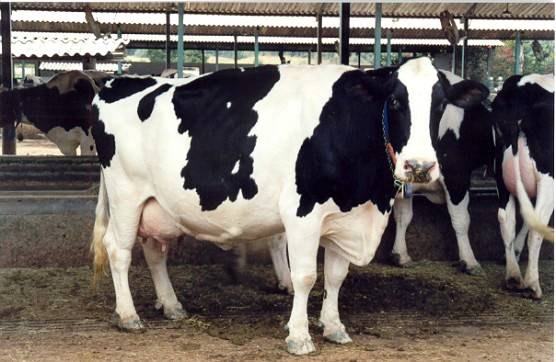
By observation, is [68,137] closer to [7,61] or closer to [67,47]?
[7,61]

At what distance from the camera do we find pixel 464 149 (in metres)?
7.05

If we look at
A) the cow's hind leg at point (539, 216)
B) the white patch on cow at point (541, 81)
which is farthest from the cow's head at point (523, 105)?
the cow's hind leg at point (539, 216)

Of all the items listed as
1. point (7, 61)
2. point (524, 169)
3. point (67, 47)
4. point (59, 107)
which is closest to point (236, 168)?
point (524, 169)

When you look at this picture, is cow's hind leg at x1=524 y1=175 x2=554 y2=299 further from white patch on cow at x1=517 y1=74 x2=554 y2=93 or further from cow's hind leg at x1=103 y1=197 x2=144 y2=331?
cow's hind leg at x1=103 y1=197 x2=144 y2=331

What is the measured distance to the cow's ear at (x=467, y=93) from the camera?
4820mm

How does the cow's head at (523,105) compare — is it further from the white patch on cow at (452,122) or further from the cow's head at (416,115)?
the cow's head at (416,115)

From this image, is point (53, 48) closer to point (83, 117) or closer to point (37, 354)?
point (83, 117)

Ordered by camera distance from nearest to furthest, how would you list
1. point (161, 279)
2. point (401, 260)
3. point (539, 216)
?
1. point (161, 279)
2. point (539, 216)
3. point (401, 260)

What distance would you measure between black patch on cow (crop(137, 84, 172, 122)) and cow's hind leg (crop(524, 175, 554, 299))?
2.96 metres

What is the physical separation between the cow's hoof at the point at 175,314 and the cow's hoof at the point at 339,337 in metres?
1.14

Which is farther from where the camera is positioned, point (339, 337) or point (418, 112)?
point (339, 337)

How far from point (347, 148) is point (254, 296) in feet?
6.08

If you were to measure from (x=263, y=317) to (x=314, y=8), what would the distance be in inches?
363

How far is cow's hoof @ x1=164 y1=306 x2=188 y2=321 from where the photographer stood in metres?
5.58
